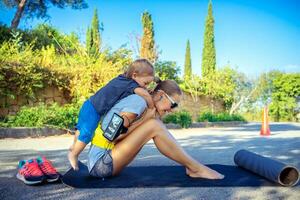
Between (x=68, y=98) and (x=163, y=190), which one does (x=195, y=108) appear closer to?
(x=68, y=98)

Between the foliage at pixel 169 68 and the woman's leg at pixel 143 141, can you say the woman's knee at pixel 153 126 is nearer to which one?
the woman's leg at pixel 143 141

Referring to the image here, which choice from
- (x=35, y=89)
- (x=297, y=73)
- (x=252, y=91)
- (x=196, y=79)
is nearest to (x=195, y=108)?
(x=196, y=79)

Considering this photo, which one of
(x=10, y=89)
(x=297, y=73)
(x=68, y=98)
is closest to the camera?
(x=10, y=89)

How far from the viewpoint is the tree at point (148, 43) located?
17016 millimetres

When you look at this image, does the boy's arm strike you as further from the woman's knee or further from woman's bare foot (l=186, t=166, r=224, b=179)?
woman's bare foot (l=186, t=166, r=224, b=179)

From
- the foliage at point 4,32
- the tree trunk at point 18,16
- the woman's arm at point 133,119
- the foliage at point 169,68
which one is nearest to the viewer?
the woman's arm at point 133,119

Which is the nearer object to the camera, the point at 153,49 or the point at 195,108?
the point at 153,49

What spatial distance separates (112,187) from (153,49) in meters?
15.5

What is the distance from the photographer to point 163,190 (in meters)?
2.57

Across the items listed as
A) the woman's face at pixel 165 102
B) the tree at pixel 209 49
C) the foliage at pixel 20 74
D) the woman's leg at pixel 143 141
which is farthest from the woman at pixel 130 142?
the tree at pixel 209 49

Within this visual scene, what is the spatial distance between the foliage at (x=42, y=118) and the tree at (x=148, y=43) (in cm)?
835

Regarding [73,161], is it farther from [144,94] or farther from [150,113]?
[144,94]

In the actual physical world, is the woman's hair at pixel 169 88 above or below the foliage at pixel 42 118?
above

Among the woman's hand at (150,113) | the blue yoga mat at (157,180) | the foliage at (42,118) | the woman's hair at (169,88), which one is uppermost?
the woman's hair at (169,88)
